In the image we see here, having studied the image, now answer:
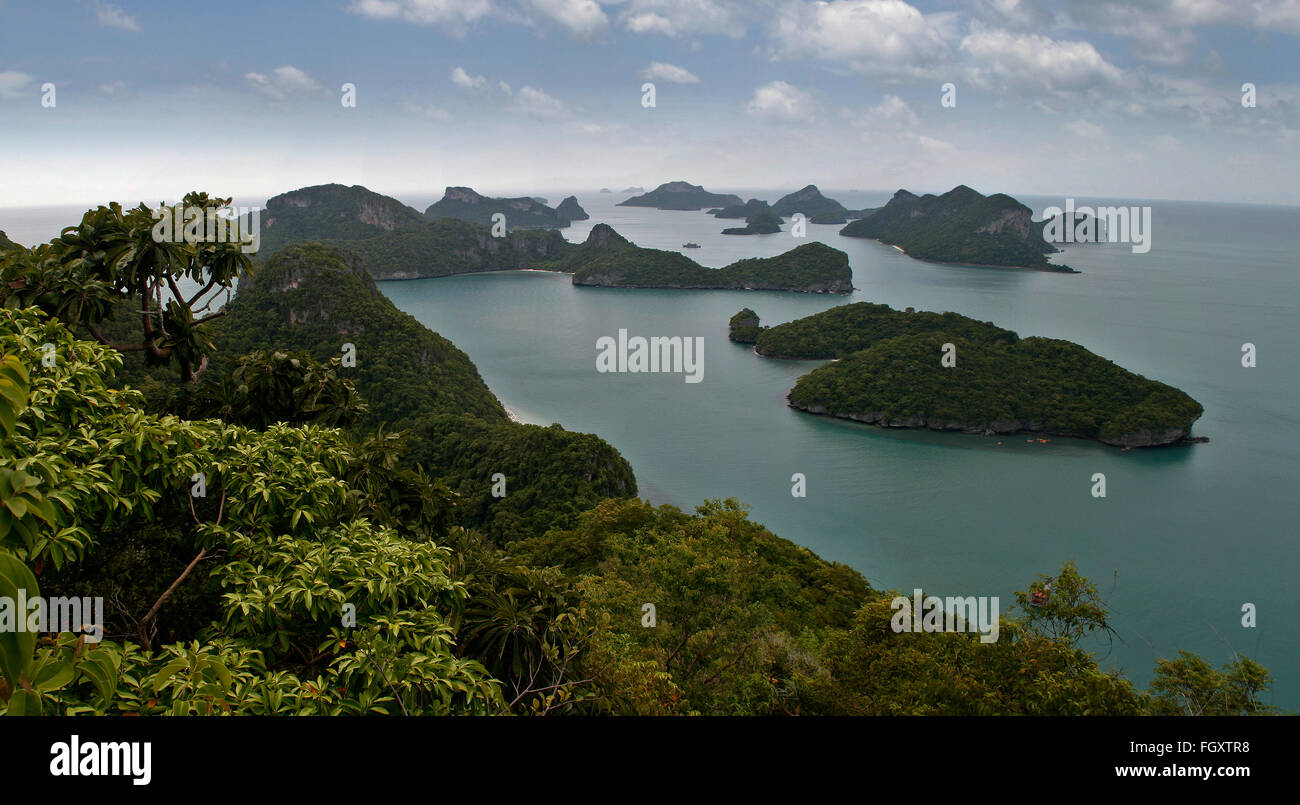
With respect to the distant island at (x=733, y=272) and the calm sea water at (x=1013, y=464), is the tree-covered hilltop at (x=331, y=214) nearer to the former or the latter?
the distant island at (x=733, y=272)

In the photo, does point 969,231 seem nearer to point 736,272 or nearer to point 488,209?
point 736,272

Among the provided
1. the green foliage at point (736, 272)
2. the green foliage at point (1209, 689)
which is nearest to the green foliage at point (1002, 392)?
the green foliage at point (1209, 689)

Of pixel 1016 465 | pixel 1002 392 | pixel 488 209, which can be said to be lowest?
pixel 1016 465

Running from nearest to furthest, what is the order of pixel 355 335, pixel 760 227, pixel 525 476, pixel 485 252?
pixel 525 476
pixel 355 335
pixel 485 252
pixel 760 227

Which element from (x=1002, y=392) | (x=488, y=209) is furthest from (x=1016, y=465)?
(x=488, y=209)

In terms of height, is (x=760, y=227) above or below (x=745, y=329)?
above

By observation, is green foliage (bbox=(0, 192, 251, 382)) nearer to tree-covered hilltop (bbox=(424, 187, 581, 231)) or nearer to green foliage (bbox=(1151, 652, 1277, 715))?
green foliage (bbox=(1151, 652, 1277, 715))

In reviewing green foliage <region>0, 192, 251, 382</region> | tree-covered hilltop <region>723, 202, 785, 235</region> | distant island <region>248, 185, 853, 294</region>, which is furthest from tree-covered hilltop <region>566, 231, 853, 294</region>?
green foliage <region>0, 192, 251, 382</region>
